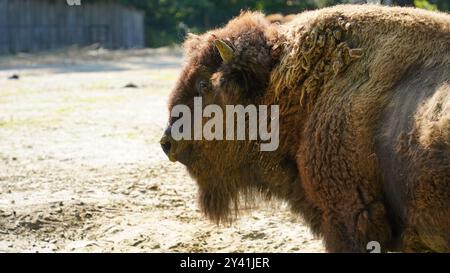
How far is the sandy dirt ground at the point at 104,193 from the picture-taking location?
21.0 ft

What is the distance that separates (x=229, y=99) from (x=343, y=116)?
94 centimetres

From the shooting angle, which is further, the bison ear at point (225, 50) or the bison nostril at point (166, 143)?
the bison nostril at point (166, 143)

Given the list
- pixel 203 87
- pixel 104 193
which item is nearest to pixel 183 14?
pixel 104 193

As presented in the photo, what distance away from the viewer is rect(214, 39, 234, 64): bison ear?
497 centimetres

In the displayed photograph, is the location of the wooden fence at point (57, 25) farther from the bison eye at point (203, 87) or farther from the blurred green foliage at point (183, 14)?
the bison eye at point (203, 87)

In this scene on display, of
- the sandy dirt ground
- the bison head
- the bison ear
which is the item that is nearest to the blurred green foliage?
the sandy dirt ground

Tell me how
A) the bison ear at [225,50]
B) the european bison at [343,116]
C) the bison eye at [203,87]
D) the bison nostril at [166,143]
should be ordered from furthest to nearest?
the bison nostril at [166,143]
the bison eye at [203,87]
the bison ear at [225,50]
the european bison at [343,116]

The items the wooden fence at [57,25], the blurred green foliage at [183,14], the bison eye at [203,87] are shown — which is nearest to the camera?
the bison eye at [203,87]

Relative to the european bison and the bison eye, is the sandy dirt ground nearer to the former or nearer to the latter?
the european bison

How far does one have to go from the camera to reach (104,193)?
7730 millimetres

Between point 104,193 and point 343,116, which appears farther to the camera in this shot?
point 104,193

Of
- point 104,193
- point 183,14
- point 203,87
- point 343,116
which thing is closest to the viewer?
point 343,116

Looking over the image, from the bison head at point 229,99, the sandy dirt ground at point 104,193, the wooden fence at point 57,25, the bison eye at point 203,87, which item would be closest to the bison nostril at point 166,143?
the bison head at point 229,99

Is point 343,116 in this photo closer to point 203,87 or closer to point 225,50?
point 225,50
